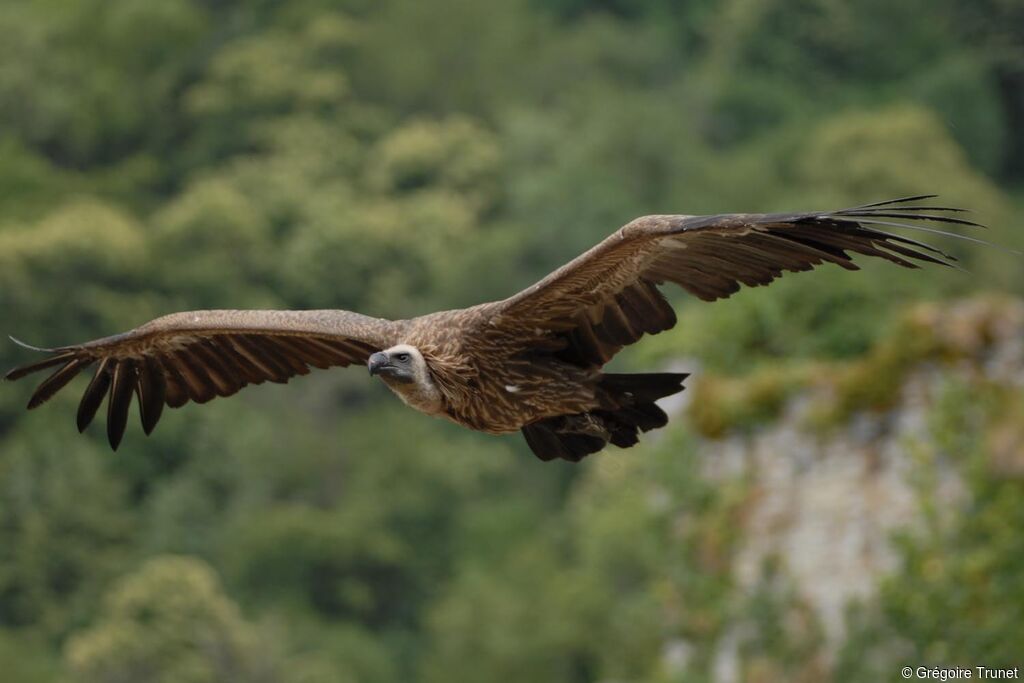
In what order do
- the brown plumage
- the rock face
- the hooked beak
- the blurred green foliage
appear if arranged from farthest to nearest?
the blurred green foliage
the rock face
the hooked beak
the brown plumage

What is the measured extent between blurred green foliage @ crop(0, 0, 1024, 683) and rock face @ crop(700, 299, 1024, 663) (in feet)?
1.13

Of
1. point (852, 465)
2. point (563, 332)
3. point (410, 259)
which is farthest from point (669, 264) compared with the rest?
point (410, 259)

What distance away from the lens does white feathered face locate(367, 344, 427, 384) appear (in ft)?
41.3

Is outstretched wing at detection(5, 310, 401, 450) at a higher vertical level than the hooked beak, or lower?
higher

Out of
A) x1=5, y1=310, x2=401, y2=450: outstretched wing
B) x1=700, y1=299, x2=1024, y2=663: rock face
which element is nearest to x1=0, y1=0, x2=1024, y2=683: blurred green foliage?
x1=700, y1=299, x2=1024, y2=663: rock face

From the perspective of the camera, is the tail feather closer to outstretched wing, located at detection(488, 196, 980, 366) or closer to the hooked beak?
outstretched wing, located at detection(488, 196, 980, 366)

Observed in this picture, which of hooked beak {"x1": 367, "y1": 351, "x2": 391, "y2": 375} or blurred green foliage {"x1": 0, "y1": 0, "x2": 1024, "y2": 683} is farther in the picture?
blurred green foliage {"x1": 0, "y1": 0, "x2": 1024, "y2": 683}

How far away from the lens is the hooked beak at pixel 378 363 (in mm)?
12547

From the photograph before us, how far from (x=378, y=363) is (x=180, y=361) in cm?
234

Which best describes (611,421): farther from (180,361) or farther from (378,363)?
(180,361)

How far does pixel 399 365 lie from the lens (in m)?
12.7

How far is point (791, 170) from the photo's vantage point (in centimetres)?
7031

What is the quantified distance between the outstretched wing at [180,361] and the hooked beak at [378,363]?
1.28 meters

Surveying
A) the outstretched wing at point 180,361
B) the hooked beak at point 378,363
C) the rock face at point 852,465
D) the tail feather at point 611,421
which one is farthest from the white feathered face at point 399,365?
the rock face at point 852,465
